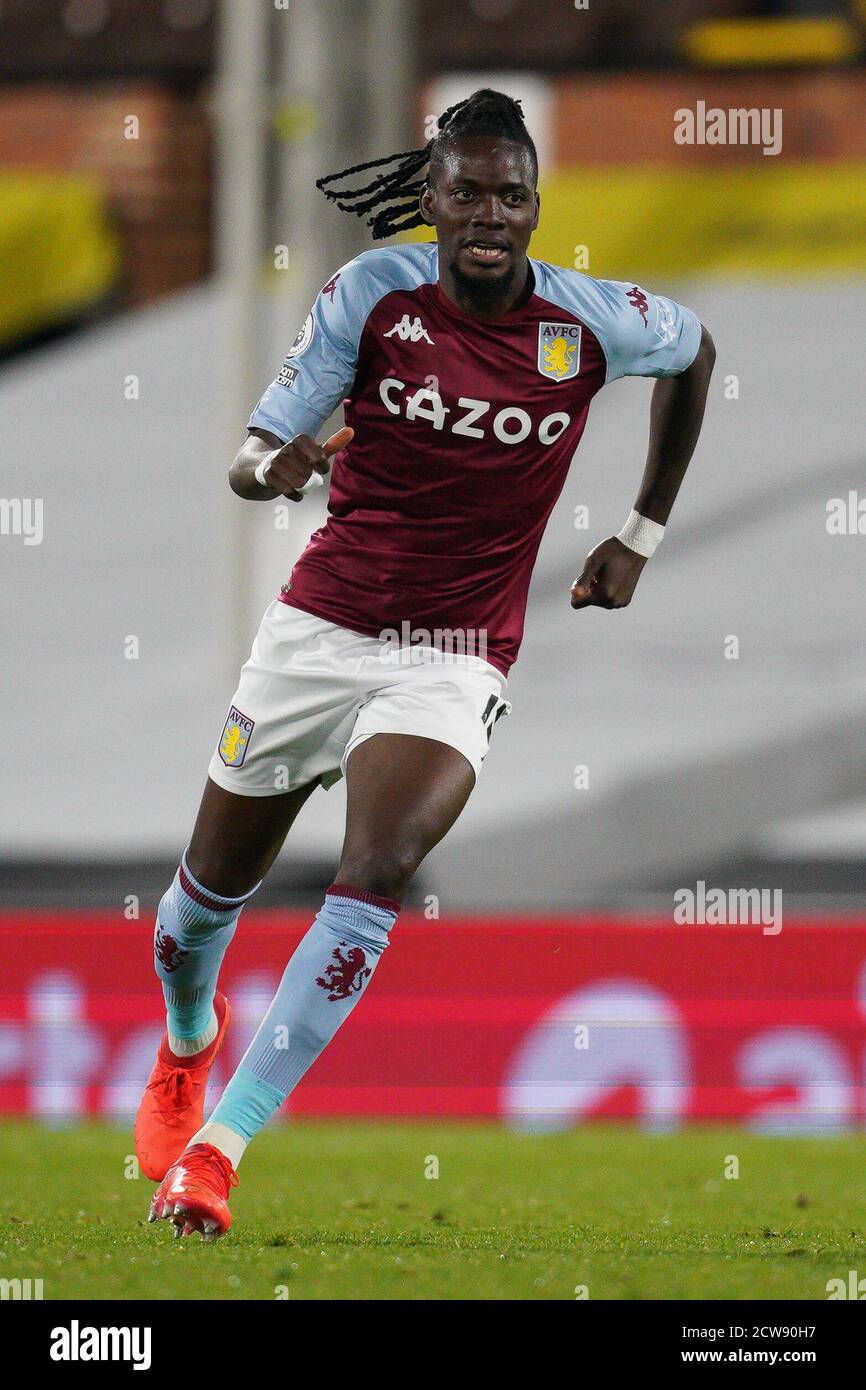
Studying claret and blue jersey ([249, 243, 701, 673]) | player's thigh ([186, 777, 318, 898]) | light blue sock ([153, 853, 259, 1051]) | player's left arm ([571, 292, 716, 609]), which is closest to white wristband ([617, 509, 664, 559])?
player's left arm ([571, 292, 716, 609])

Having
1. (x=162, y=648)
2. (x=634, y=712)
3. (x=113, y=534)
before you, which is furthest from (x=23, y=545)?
(x=634, y=712)

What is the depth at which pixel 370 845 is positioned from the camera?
171 inches

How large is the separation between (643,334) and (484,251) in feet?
1.68

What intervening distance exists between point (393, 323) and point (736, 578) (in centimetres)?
980

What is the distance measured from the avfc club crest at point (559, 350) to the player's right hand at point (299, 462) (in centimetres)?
62

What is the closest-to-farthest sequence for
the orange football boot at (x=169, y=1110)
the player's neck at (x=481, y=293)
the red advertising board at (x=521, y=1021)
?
1. the player's neck at (x=481, y=293)
2. the orange football boot at (x=169, y=1110)
3. the red advertising board at (x=521, y=1021)

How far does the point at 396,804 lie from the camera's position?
4.34 meters

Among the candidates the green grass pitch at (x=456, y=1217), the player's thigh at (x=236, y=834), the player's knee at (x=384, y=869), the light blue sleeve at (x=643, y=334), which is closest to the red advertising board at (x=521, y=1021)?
the green grass pitch at (x=456, y=1217)

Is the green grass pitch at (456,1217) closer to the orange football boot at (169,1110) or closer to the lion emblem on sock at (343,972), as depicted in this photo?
the orange football boot at (169,1110)

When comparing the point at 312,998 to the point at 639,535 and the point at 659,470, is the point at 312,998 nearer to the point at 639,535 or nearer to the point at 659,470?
the point at 639,535

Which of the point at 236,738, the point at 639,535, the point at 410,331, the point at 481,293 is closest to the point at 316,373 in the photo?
the point at 410,331

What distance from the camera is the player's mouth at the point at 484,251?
4426mm

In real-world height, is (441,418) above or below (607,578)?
above
